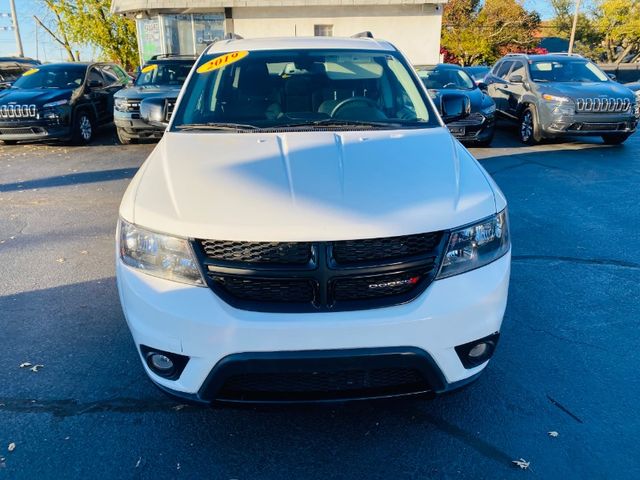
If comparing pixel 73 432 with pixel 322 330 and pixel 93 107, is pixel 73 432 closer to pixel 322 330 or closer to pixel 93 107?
pixel 322 330

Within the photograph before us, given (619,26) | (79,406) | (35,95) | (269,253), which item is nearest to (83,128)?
(35,95)

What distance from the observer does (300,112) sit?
3.53 m

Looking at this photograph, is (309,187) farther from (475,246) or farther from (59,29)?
(59,29)

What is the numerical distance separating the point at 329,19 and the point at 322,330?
1921 centimetres

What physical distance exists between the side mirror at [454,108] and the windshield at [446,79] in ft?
22.7

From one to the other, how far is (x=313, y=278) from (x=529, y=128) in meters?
9.49

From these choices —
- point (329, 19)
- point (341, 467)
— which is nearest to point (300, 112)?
point (341, 467)

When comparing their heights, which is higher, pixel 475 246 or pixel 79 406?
pixel 475 246

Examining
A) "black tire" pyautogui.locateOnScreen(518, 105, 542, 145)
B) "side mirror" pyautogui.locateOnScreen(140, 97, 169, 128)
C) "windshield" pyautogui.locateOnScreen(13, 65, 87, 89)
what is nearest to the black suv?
"windshield" pyautogui.locateOnScreen(13, 65, 87, 89)

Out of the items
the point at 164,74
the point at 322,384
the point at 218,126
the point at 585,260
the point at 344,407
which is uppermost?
the point at 218,126

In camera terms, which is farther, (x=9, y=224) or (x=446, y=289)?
(x=9, y=224)

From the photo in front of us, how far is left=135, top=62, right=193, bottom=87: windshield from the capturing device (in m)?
10.6

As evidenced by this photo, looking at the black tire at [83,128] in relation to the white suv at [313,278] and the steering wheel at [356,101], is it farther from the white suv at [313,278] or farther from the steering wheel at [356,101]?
the white suv at [313,278]

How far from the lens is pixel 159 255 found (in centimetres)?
225
